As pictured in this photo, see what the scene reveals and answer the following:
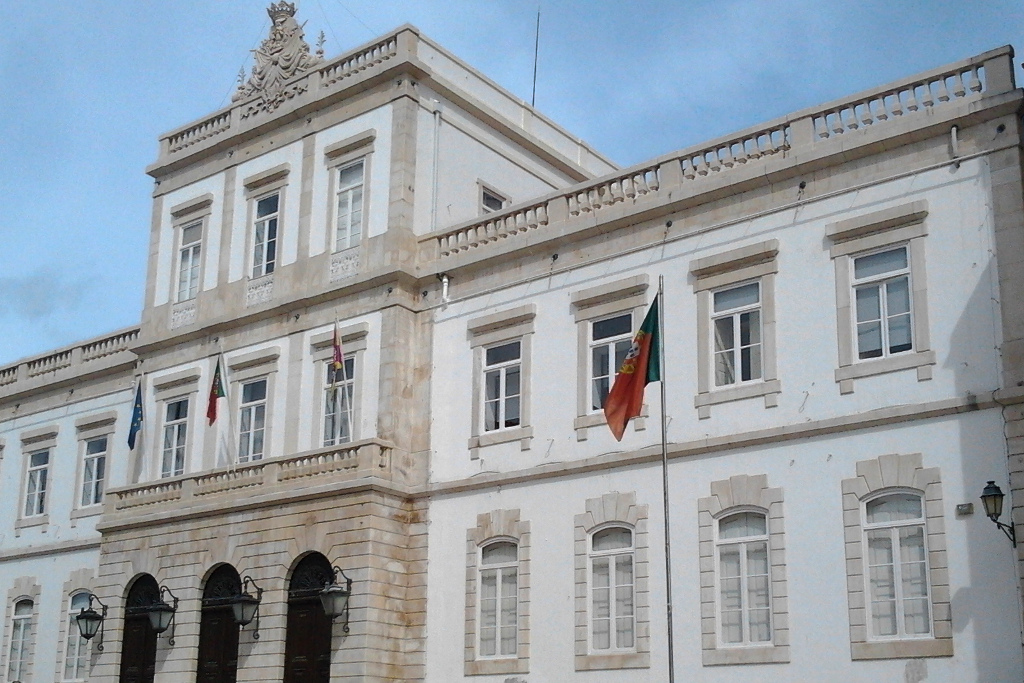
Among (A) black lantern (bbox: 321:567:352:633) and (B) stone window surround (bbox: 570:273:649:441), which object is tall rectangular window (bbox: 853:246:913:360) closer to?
(B) stone window surround (bbox: 570:273:649:441)

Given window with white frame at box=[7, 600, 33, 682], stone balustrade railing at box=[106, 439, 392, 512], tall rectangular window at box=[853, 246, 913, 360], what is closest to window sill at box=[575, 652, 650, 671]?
stone balustrade railing at box=[106, 439, 392, 512]

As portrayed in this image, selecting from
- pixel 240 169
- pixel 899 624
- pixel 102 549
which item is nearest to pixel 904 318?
pixel 899 624

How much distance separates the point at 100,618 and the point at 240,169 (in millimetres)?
9080

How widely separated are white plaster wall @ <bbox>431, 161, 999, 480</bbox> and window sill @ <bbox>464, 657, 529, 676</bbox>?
9.93ft

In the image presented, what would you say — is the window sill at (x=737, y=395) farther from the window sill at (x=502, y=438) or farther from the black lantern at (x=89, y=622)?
the black lantern at (x=89, y=622)

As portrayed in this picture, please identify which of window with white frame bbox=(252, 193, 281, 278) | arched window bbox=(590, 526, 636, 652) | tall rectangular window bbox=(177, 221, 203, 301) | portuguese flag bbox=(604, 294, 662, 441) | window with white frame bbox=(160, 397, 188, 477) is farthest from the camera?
tall rectangular window bbox=(177, 221, 203, 301)

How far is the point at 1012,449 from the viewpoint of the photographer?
17031 mm

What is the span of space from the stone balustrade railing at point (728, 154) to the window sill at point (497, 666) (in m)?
6.96

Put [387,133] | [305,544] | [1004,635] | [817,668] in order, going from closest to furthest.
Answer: [1004,635] < [817,668] < [305,544] < [387,133]

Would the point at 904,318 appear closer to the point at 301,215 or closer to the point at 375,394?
the point at 375,394

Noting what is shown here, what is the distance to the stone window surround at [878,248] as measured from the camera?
59.5 ft

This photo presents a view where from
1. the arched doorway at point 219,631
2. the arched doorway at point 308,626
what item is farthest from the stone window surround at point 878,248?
the arched doorway at point 219,631

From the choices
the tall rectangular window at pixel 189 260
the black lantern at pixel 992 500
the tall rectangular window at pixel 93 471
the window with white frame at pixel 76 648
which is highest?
the tall rectangular window at pixel 189 260

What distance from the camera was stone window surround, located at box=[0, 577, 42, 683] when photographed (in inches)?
1163
